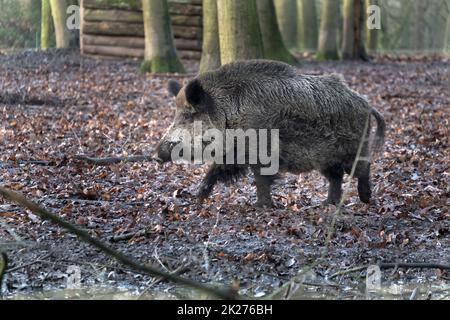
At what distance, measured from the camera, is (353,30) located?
87.6 ft

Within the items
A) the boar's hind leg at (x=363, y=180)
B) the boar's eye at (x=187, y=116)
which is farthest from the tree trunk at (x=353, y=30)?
the boar's eye at (x=187, y=116)

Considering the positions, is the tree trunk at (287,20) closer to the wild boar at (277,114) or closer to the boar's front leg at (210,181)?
the wild boar at (277,114)

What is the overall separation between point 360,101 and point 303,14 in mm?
25397

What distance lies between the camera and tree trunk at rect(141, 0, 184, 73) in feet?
67.8

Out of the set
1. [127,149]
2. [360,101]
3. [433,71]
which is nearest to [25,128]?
[127,149]

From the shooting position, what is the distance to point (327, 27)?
26578 millimetres

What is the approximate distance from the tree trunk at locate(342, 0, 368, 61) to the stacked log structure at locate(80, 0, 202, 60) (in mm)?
4888

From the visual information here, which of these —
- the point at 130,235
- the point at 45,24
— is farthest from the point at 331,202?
the point at 45,24

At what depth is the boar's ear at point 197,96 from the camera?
8.96 metres

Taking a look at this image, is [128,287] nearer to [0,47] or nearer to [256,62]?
[256,62]

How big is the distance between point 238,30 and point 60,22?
12268 mm

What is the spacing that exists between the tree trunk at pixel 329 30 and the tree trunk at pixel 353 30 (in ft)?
1.14

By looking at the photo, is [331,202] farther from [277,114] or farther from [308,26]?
[308,26]

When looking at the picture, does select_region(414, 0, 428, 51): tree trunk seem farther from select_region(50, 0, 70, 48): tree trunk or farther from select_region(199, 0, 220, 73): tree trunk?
select_region(199, 0, 220, 73): tree trunk
